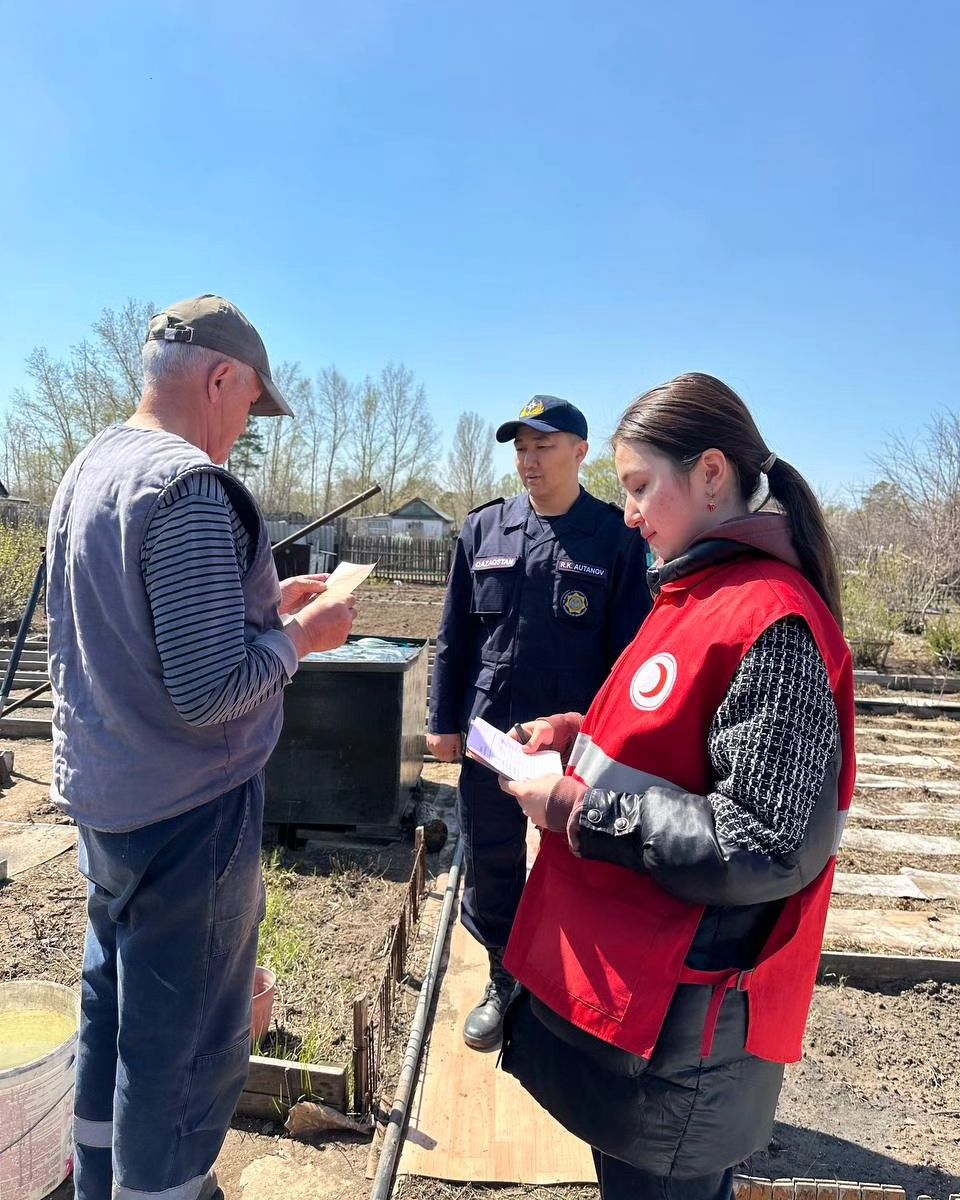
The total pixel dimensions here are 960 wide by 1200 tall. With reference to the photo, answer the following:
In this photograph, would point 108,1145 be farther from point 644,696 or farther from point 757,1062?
point 644,696

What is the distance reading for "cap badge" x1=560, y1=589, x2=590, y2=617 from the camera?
277 cm

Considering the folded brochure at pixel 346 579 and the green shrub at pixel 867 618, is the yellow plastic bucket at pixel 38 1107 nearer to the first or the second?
the folded brochure at pixel 346 579

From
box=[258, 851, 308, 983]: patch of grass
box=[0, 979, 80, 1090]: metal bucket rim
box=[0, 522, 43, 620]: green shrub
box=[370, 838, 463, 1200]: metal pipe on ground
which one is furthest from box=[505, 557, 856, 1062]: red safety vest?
box=[0, 522, 43, 620]: green shrub

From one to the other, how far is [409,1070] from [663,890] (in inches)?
71.2

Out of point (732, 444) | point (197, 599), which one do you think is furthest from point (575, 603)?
point (197, 599)

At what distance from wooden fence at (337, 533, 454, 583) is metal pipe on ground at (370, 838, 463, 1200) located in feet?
80.2

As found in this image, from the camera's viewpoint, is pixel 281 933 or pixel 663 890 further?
pixel 281 933

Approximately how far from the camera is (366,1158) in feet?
7.48

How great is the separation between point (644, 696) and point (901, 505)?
1790 centimetres

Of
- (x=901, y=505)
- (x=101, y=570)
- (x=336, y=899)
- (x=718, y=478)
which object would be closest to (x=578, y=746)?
(x=718, y=478)

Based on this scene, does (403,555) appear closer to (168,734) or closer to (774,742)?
(168,734)

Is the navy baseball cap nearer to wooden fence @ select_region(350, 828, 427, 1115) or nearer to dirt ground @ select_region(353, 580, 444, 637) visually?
wooden fence @ select_region(350, 828, 427, 1115)

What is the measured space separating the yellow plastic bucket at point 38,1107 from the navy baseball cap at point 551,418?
7.60 feet

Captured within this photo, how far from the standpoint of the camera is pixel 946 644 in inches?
447
